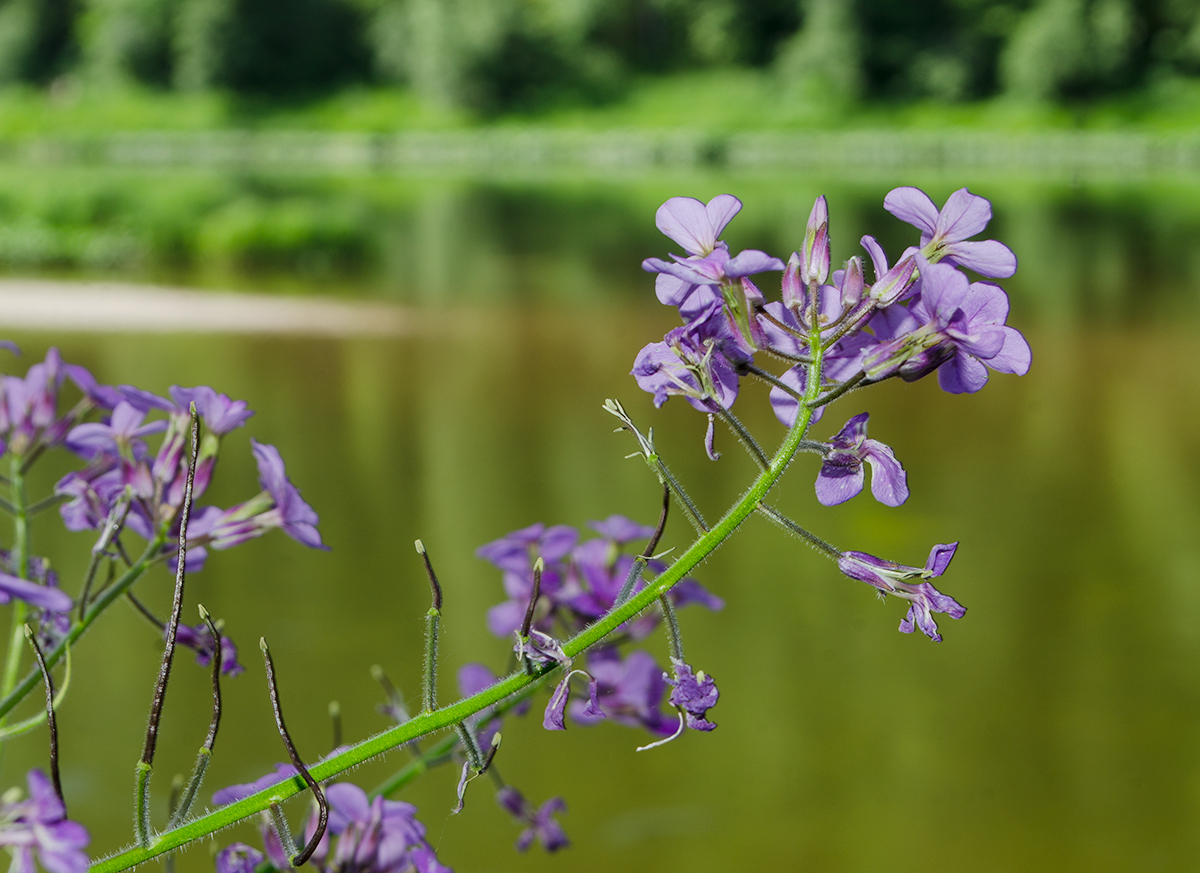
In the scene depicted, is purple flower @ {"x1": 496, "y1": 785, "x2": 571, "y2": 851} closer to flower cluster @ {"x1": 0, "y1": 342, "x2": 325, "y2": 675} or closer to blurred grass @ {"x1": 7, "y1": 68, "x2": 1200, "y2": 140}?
flower cluster @ {"x1": 0, "y1": 342, "x2": 325, "y2": 675}

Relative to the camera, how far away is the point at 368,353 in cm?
846

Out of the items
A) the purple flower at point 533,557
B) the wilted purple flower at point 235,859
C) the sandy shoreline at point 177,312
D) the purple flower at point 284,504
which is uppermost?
the purple flower at point 284,504

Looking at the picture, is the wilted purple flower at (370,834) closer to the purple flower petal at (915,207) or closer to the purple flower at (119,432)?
the purple flower at (119,432)

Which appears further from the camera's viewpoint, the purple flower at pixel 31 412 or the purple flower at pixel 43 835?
the purple flower at pixel 31 412

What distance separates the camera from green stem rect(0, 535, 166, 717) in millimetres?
585

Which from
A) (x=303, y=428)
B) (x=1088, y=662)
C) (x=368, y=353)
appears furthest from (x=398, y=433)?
(x=1088, y=662)

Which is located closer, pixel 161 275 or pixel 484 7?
pixel 161 275

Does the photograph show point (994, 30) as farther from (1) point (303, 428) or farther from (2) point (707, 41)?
(1) point (303, 428)

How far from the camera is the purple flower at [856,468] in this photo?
0.56 m

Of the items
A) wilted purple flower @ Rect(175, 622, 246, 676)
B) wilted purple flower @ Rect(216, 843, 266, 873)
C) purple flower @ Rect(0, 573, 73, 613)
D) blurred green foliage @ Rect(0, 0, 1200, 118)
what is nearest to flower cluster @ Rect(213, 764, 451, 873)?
wilted purple flower @ Rect(216, 843, 266, 873)

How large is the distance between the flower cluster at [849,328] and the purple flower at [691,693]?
0.08 metres

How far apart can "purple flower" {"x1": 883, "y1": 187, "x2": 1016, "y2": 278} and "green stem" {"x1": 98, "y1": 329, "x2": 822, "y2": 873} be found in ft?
0.48

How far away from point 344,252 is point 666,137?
60.1 feet

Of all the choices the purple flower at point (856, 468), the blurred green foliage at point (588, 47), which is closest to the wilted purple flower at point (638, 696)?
the purple flower at point (856, 468)
